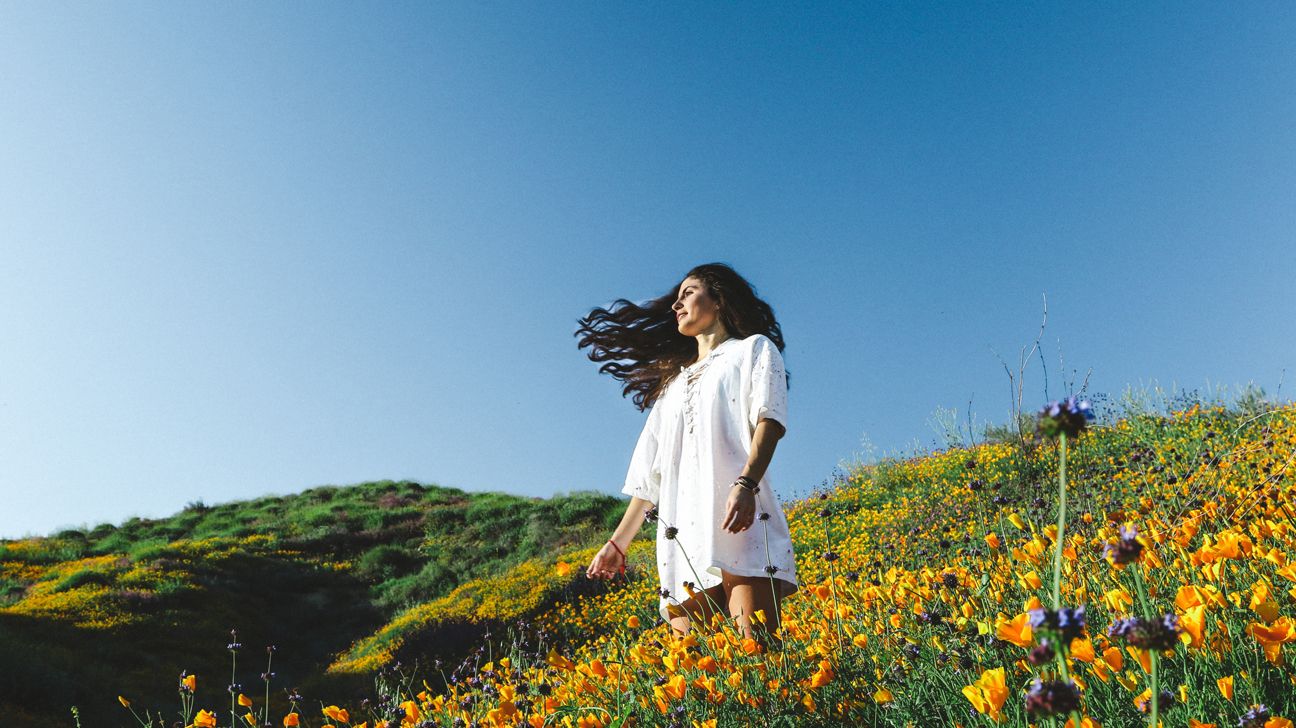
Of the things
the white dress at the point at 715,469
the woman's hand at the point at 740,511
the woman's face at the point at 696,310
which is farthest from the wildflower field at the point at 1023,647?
the woman's face at the point at 696,310

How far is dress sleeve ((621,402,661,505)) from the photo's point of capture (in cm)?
411

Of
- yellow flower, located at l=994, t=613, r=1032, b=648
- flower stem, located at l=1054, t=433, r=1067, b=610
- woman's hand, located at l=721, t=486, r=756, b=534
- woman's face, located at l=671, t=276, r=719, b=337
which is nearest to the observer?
flower stem, located at l=1054, t=433, r=1067, b=610

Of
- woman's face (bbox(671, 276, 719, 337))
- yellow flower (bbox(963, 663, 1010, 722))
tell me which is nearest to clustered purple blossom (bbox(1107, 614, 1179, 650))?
yellow flower (bbox(963, 663, 1010, 722))

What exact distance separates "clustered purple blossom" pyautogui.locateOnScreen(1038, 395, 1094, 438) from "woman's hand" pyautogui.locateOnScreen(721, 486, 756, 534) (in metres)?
2.21

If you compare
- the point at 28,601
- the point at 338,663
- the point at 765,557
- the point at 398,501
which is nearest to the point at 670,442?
the point at 765,557

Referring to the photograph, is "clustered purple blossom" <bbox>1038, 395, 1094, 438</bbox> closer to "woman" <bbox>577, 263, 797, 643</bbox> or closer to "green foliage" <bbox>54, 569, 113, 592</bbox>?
"woman" <bbox>577, 263, 797, 643</bbox>

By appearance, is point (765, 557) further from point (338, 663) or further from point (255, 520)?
point (255, 520)

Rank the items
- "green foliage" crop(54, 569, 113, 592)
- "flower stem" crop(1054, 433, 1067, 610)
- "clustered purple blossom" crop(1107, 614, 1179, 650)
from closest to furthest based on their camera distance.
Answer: "flower stem" crop(1054, 433, 1067, 610) < "clustered purple blossom" crop(1107, 614, 1179, 650) < "green foliage" crop(54, 569, 113, 592)

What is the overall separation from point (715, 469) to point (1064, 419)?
257cm

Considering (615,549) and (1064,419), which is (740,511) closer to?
(615,549)

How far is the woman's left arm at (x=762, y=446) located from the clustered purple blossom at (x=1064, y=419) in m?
2.26

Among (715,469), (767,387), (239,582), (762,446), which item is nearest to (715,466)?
(715,469)

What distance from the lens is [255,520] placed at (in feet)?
75.9

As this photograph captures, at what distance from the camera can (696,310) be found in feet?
13.2
